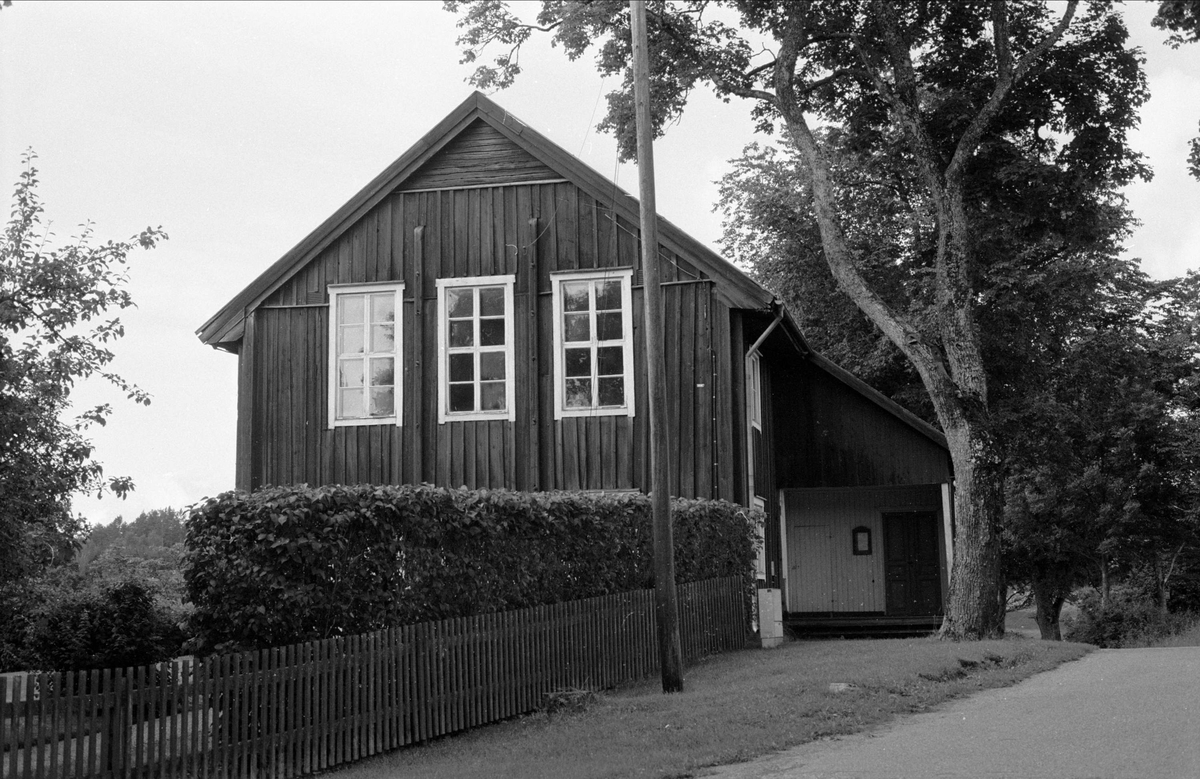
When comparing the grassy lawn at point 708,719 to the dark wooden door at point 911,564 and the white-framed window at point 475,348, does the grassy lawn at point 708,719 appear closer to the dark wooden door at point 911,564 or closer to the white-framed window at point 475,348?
the white-framed window at point 475,348

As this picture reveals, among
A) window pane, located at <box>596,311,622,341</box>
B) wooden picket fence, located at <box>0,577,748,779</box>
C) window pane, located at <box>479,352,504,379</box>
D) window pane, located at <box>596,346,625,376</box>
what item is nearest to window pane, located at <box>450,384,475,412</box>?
window pane, located at <box>479,352,504,379</box>

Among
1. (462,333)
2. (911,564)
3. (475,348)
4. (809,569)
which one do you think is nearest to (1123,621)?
(911,564)

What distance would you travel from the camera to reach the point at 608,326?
21.3m

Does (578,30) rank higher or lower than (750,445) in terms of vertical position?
higher

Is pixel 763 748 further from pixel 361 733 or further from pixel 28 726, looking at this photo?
pixel 28 726

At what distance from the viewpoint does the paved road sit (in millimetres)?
9203

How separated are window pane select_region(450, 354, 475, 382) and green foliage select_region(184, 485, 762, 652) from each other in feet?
23.6

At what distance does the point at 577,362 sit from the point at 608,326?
0.79 meters

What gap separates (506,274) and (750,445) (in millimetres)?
5405

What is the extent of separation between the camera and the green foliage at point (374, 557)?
417 inches

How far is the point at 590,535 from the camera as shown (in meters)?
14.8

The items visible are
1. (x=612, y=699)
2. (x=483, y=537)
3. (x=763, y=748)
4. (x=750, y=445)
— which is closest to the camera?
(x=763, y=748)

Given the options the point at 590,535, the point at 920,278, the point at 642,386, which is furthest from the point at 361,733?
the point at 920,278

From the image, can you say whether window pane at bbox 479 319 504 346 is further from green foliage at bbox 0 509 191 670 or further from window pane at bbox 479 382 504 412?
green foliage at bbox 0 509 191 670
